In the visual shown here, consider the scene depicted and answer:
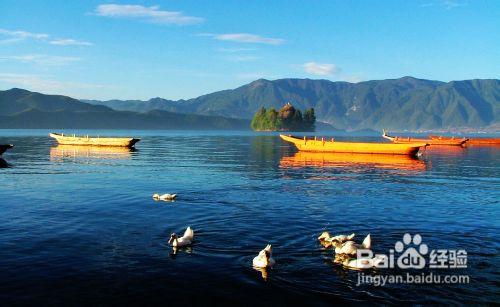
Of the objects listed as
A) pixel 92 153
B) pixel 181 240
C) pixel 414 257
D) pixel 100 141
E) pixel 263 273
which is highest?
pixel 100 141

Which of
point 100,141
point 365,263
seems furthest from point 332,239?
point 100,141

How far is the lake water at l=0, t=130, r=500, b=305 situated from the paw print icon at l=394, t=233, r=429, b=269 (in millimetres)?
527

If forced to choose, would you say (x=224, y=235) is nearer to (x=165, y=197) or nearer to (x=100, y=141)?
(x=165, y=197)

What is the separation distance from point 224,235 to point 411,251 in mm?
8508

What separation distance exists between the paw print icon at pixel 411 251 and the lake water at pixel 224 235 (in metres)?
0.53

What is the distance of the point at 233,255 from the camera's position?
57.7 feet

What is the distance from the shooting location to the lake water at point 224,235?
1394 centimetres

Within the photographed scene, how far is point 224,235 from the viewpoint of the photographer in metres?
20.8

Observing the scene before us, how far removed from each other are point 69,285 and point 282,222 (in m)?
12.2

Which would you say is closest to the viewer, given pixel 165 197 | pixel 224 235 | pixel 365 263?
pixel 365 263

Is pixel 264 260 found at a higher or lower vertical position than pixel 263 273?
higher

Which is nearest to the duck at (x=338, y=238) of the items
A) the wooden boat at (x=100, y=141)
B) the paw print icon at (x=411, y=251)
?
the paw print icon at (x=411, y=251)

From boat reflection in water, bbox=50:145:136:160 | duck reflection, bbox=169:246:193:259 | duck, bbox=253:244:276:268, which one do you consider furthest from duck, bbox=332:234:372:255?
boat reflection in water, bbox=50:145:136:160

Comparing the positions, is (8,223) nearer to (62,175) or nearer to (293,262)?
(293,262)
